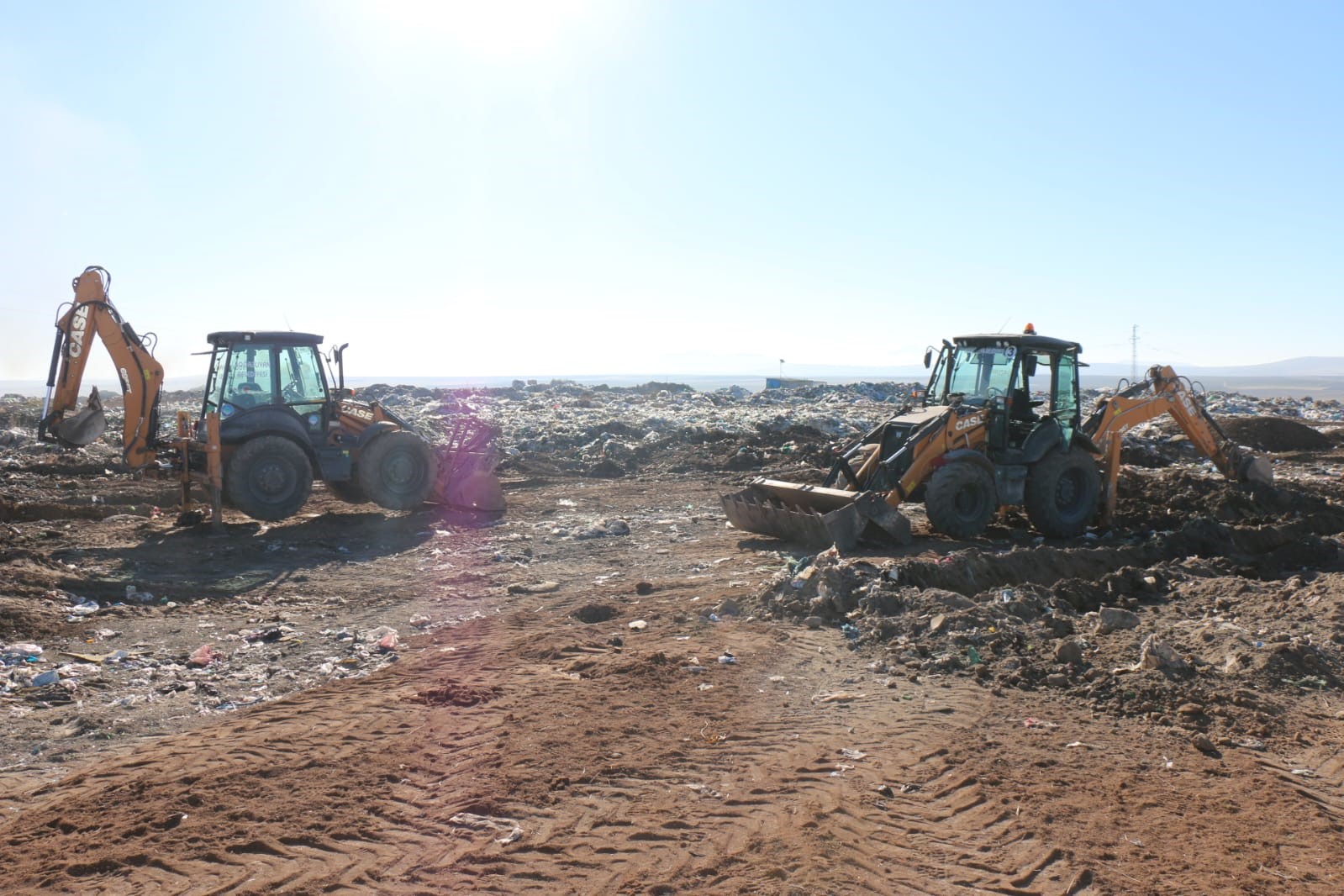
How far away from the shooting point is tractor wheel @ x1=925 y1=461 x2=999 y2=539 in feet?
29.5

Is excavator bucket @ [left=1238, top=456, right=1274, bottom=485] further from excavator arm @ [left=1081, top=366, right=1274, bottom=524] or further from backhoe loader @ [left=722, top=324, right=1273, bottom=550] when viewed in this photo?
backhoe loader @ [left=722, top=324, right=1273, bottom=550]

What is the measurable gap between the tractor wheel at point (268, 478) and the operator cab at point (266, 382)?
264 mm

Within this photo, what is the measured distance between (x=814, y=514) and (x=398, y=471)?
4.81m

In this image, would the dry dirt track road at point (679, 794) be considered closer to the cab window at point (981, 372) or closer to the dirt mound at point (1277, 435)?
the cab window at point (981, 372)

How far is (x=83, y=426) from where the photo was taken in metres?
10.1

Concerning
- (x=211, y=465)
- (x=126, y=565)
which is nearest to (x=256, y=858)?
(x=126, y=565)

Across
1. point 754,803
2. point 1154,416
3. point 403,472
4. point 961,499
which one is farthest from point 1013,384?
point 754,803

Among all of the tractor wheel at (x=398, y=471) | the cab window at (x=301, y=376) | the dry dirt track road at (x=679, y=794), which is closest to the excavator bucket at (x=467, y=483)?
the tractor wheel at (x=398, y=471)

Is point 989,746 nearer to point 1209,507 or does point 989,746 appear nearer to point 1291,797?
point 1291,797

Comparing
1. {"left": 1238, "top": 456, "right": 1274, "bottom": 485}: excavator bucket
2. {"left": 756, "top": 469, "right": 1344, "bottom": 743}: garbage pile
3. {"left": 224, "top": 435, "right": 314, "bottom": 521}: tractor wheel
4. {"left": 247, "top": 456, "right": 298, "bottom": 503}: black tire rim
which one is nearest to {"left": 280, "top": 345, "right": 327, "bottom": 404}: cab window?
{"left": 224, "top": 435, "right": 314, "bottom": 521}: tractor wheel

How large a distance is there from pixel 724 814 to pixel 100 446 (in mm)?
15216

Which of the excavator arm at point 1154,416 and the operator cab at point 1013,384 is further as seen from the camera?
the excavator arm at point 1154,416

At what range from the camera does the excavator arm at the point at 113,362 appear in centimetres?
977

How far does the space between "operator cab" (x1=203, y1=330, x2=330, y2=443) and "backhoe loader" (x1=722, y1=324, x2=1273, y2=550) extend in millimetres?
4533
